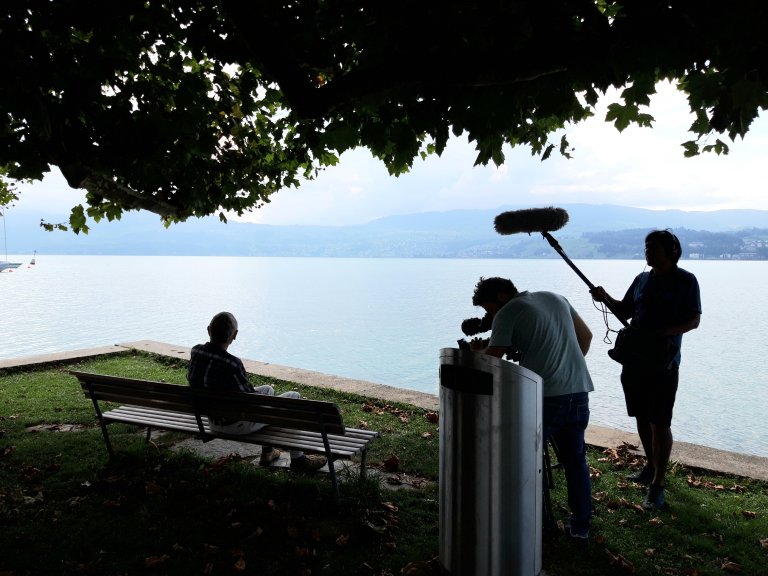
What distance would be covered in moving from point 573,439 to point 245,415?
8.00 ft

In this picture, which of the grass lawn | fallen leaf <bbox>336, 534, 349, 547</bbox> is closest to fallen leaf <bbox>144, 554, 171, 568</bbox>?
the grass lawn

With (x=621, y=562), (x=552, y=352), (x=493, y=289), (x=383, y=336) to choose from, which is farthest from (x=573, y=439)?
(x=383, y=336)

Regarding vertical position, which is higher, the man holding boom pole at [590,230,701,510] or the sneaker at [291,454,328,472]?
the man holding boom pole at [590,230,701,510]

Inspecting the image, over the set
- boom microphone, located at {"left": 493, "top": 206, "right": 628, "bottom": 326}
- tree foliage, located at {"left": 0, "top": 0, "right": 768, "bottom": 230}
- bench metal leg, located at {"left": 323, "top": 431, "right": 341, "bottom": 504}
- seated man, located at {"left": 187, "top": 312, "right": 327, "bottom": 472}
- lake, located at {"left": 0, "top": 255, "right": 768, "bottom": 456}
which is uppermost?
tree foliage, located at {"left": 0, "top": 0, "right": 768, "bottom": 230}

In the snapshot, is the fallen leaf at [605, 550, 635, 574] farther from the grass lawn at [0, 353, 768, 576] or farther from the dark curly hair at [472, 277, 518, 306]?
the dark curly hair at [472, 277, 518, 306]

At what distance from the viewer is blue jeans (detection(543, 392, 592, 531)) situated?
3.86 meters

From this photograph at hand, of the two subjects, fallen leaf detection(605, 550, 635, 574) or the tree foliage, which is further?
fallen leaf detection(605, 550, 635, 574)

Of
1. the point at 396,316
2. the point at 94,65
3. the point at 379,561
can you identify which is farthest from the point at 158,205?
the point at 396,316

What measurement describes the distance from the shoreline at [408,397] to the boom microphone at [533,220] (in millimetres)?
2878

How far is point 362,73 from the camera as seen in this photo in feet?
12.6

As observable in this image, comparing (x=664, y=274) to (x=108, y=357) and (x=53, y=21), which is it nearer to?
(x=53, y=21)

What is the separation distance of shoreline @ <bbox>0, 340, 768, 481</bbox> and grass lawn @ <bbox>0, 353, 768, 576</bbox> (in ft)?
0.82

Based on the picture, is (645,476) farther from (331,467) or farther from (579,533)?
(331,467)

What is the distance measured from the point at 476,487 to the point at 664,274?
2.60 m
